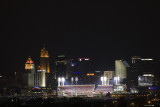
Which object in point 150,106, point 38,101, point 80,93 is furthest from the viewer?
point 80,93

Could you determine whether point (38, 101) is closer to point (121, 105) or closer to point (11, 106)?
point (11, 106)

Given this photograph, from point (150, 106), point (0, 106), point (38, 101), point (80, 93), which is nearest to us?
point (150, 106)

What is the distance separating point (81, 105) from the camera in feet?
371

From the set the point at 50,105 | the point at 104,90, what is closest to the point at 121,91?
the point at 104,90

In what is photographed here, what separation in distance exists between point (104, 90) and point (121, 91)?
664 centimetres

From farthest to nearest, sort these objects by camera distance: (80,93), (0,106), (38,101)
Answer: (80,93), (38,101), (0,106)

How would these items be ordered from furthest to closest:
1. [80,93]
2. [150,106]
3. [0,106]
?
[80,93], [0,106], [150,106]

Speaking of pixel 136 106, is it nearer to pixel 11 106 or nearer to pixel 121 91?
pixel 11 106

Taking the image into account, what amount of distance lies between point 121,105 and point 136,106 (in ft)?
12.9

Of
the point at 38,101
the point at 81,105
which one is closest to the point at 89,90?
the point at 38,101

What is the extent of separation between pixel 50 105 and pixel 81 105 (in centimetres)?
685

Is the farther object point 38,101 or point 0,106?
point 38,101

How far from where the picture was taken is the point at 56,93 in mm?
197625

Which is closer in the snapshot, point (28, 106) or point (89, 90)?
point (28, 106)
